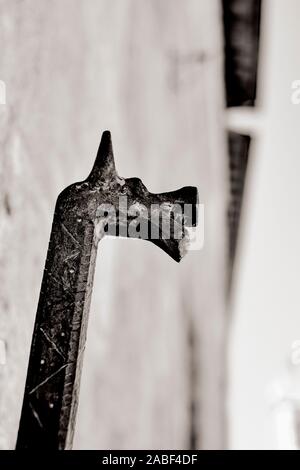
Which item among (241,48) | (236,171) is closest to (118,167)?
(241,48)

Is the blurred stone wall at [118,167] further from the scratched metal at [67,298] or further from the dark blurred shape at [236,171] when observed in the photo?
the dark blurred shape at [236,171]

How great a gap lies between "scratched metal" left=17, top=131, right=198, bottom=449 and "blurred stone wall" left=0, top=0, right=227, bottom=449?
0.20 meters

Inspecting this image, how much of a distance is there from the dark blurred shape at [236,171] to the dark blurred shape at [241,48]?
317 millimetres

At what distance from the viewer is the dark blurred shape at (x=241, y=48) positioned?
11.3 ft

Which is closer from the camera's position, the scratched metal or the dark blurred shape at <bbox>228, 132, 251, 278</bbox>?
the scratched metal

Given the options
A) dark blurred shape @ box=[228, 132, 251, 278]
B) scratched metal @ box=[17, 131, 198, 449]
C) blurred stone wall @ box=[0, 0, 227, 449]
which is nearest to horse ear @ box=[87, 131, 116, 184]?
scratched metal @ box=[17, 131, 198, 449]

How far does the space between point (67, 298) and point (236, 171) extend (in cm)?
449

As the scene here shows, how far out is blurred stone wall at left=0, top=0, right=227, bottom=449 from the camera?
541mm

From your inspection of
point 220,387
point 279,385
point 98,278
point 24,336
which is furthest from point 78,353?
point 220,387

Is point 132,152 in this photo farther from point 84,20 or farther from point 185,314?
point 185,314

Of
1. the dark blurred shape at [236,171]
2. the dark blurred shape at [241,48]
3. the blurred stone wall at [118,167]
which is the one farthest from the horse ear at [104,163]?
the dark blurred shape at [236,171]

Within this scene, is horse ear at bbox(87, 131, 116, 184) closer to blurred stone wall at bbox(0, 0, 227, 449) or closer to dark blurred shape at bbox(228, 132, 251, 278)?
blurred stone wall at bbox(0, 0, 227, 449)

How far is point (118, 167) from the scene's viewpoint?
3.58 feet

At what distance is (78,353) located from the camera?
0.31m
